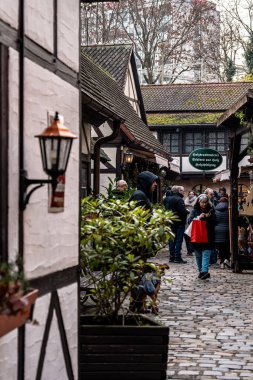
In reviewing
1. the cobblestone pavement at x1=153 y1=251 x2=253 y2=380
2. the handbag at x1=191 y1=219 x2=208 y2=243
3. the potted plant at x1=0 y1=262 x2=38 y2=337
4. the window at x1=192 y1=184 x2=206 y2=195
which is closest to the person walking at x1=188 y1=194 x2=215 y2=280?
the handbag at x1=191 y1=219 x2=208 y2=243

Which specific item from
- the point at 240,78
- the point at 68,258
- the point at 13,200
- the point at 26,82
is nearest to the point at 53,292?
the point at 68,258

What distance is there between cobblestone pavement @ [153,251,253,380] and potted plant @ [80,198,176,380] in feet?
2.35

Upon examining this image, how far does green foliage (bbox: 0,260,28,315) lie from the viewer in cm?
365

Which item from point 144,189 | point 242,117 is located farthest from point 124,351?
point 242,117

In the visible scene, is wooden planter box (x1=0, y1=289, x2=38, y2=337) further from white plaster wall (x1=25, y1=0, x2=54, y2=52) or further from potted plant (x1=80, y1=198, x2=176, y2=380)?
potted plant (x1=80, y1=198, x2=176, y2=380)

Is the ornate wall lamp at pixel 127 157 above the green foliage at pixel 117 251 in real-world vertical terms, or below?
above

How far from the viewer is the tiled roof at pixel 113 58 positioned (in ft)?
86.8

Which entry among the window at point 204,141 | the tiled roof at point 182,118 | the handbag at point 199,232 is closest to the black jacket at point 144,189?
the handbag at point 199,232

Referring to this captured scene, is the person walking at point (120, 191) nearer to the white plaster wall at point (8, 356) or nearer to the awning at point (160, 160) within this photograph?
the awning at point (160, 160)

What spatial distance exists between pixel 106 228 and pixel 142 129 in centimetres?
1981

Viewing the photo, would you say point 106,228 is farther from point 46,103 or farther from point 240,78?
point 240,78

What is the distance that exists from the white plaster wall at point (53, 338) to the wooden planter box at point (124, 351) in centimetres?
19

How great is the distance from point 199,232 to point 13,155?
1038 cm

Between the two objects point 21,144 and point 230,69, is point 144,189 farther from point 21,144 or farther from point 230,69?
point 230,69
